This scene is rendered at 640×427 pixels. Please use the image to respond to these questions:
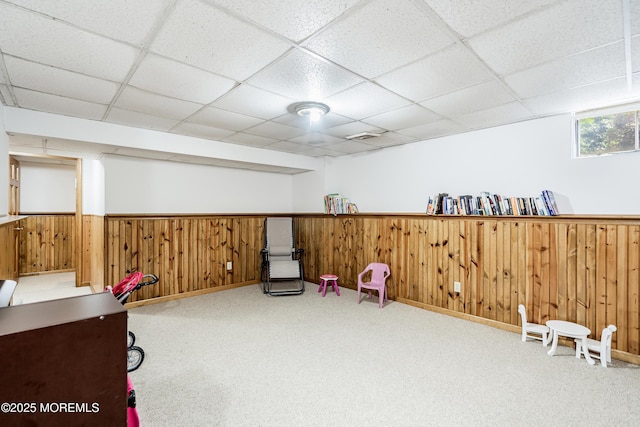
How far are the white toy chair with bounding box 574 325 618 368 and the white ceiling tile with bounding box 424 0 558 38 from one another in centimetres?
263

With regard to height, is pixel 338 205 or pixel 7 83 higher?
pixel 7 83

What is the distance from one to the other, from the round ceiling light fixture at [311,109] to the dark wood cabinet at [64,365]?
2.20 metres

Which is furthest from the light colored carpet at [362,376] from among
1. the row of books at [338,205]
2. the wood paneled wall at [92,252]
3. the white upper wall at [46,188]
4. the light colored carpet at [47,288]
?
the white upper wall at [46,188]

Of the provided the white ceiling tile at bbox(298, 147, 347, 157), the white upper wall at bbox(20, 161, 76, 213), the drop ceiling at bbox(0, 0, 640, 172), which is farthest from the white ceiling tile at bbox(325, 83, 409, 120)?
the white upper wall at bbox(20, 161, 76, 213)

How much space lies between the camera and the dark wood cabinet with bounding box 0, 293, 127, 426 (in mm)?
913

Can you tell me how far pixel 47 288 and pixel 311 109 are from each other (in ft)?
17.7

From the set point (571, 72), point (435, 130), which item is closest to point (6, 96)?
point (435, 130)

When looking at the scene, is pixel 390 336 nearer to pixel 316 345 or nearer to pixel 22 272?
pixel 316 345

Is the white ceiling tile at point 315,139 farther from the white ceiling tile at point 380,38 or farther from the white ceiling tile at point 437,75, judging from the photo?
the white ceiling tile at point 380,38

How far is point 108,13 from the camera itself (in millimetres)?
1496

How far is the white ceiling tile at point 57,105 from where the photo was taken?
2518mm

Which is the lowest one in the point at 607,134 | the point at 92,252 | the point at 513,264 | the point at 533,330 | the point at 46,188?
the point at 533,330

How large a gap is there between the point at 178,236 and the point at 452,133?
13.4 feet

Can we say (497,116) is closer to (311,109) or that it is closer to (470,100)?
(470,100)
